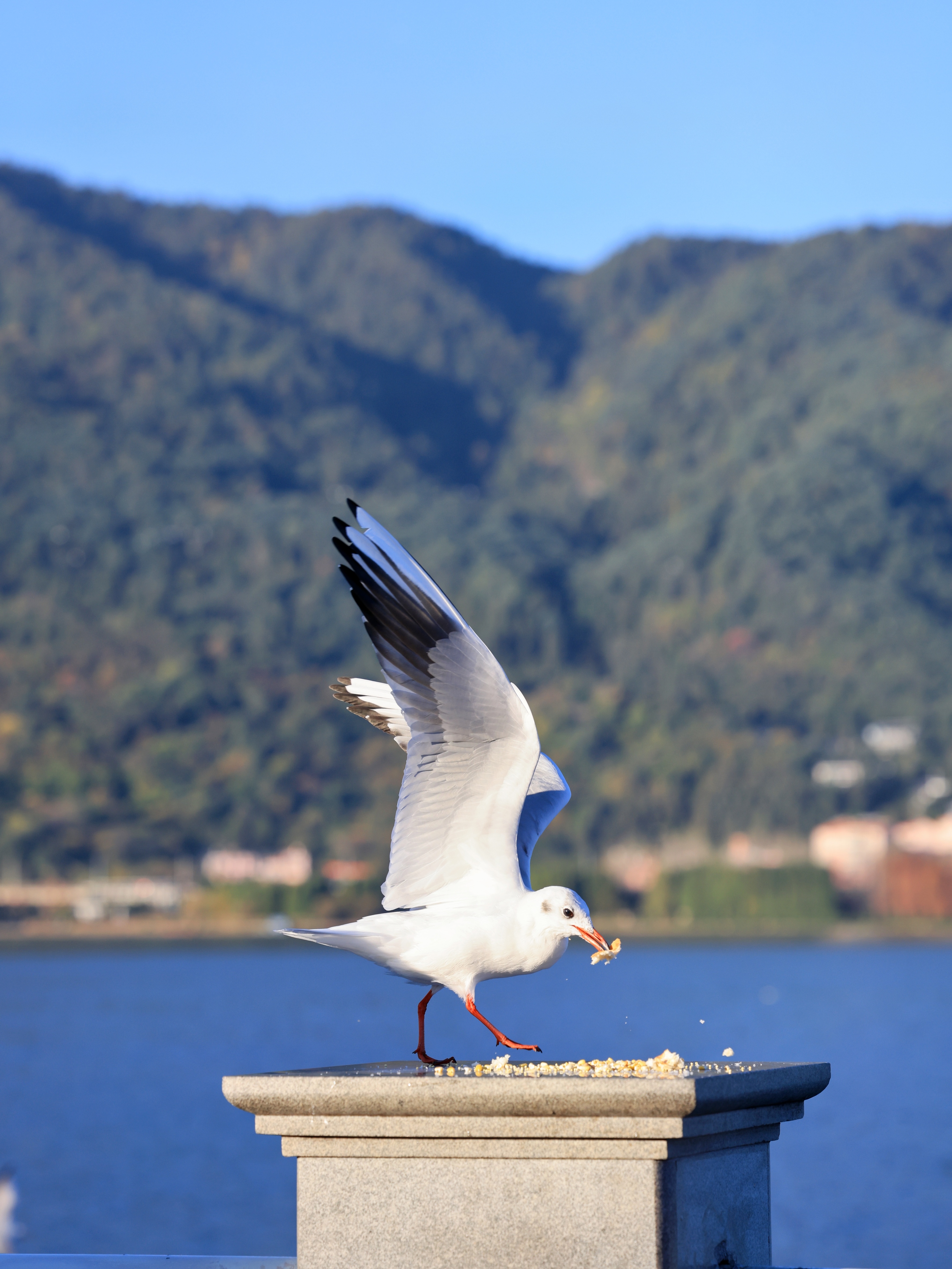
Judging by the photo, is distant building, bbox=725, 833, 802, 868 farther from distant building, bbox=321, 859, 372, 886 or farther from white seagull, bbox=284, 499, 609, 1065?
white seagull, bbox=284, 499, 609, 1065

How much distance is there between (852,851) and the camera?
170 meters

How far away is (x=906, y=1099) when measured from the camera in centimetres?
5444

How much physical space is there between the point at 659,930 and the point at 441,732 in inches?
6520


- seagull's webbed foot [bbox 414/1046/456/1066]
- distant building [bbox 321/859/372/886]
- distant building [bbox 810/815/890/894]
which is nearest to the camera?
seagull's webbed foot [bbox 414/1046/456/1066]

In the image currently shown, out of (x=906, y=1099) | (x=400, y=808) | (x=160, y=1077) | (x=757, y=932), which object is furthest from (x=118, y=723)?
(x=400, y=808)

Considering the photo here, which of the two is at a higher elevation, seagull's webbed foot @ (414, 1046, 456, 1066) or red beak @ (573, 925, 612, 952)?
red beak @ (573, 925, 612, 952)

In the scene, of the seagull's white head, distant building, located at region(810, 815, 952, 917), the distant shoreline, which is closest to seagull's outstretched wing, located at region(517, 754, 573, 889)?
the seagull's white head

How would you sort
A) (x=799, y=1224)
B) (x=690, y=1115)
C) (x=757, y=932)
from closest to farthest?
(x=690, y=1115) → (x=799, y=1224) → (x=757, y=932)

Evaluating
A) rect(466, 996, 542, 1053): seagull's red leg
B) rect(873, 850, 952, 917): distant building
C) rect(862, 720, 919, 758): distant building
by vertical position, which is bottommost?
rect(466, 996, 542, 1053): seagull's red leg

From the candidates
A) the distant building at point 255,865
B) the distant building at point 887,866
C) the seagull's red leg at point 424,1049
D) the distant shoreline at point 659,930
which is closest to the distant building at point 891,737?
the distant building at point 887,866

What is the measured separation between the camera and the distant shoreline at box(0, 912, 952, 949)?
16900cm

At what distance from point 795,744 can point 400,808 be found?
183 metres

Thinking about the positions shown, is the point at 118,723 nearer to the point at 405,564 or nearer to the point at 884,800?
the point at 884,800

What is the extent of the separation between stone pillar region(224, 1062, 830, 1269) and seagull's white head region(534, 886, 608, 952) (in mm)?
630
